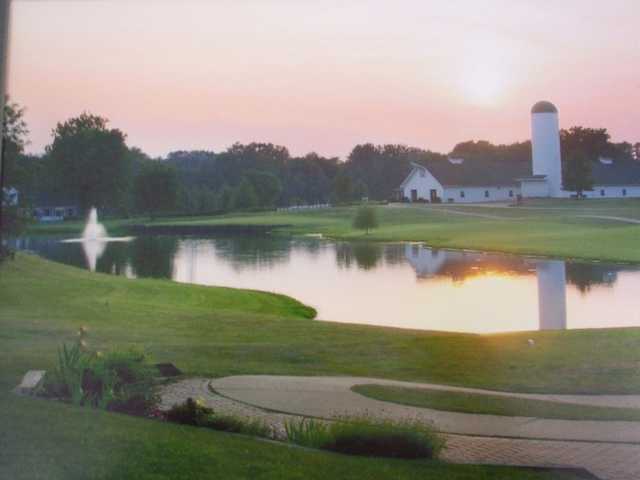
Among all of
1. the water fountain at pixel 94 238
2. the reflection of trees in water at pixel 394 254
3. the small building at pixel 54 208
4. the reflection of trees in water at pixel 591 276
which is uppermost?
the small building at pixel 54 208

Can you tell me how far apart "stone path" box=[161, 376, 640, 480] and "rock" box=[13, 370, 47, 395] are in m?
0.93

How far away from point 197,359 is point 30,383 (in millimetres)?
1965

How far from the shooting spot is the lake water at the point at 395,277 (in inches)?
410

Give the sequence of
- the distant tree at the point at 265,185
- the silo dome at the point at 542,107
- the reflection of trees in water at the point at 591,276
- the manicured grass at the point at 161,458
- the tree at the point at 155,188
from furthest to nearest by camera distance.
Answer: the reflection of trees in water at the point at 591,276 < the distant tree at the point at 265,185 < the silo dome at the point at 542,107 < the tree at the point at 155,188 < the manicured grass at the point at 161,458

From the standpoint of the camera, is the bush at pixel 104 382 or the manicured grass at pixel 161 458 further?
the bush at pixel 104 382

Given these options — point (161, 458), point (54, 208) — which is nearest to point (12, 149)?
point (54, 208)

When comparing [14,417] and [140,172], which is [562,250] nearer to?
[140,172]

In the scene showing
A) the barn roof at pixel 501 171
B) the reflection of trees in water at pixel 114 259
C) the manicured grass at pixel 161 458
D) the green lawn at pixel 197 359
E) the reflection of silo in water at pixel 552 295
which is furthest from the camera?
the reflection of silo in water at pixel 552 295

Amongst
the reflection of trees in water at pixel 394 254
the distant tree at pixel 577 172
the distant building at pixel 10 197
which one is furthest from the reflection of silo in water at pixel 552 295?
the distant building at pixel 10 197

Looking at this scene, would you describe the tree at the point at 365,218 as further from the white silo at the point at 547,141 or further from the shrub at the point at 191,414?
the shrub at the point at 191,414

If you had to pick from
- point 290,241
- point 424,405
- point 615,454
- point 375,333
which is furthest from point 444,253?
point 615,454

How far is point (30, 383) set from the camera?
21.1 ft

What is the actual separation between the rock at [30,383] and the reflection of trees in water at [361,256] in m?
7.76

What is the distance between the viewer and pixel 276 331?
32.0 feet
